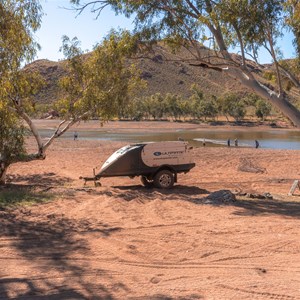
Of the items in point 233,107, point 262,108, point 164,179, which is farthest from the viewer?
point 262,108

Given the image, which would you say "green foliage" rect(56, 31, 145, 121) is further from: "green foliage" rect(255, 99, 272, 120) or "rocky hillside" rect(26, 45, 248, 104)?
"rocky hillside" rect(26, 45, 248, 104)

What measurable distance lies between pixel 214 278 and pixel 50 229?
3.74 metres

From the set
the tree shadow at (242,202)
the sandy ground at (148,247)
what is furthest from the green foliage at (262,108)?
the sandy ground at (148,247)

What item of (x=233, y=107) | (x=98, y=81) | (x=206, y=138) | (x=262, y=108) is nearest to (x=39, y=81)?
(x=98, y=81)

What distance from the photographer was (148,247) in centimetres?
698

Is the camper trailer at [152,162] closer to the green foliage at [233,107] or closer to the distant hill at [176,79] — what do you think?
the green foliage at [233,107]

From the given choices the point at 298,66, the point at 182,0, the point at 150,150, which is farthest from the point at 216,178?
the point at 182,0

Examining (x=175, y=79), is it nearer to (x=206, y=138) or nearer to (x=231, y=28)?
(x=206, y=138)

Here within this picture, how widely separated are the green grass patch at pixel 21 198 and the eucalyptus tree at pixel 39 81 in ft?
5.16

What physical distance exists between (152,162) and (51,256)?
762 centimetres

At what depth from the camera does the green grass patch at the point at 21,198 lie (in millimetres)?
10470

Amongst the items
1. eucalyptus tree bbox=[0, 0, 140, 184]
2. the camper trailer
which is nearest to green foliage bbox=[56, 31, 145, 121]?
eucalyptus tree bbox=[0, 0, 140, 184]

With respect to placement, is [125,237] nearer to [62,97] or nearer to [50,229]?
[50,229]

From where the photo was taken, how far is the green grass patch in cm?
1047
